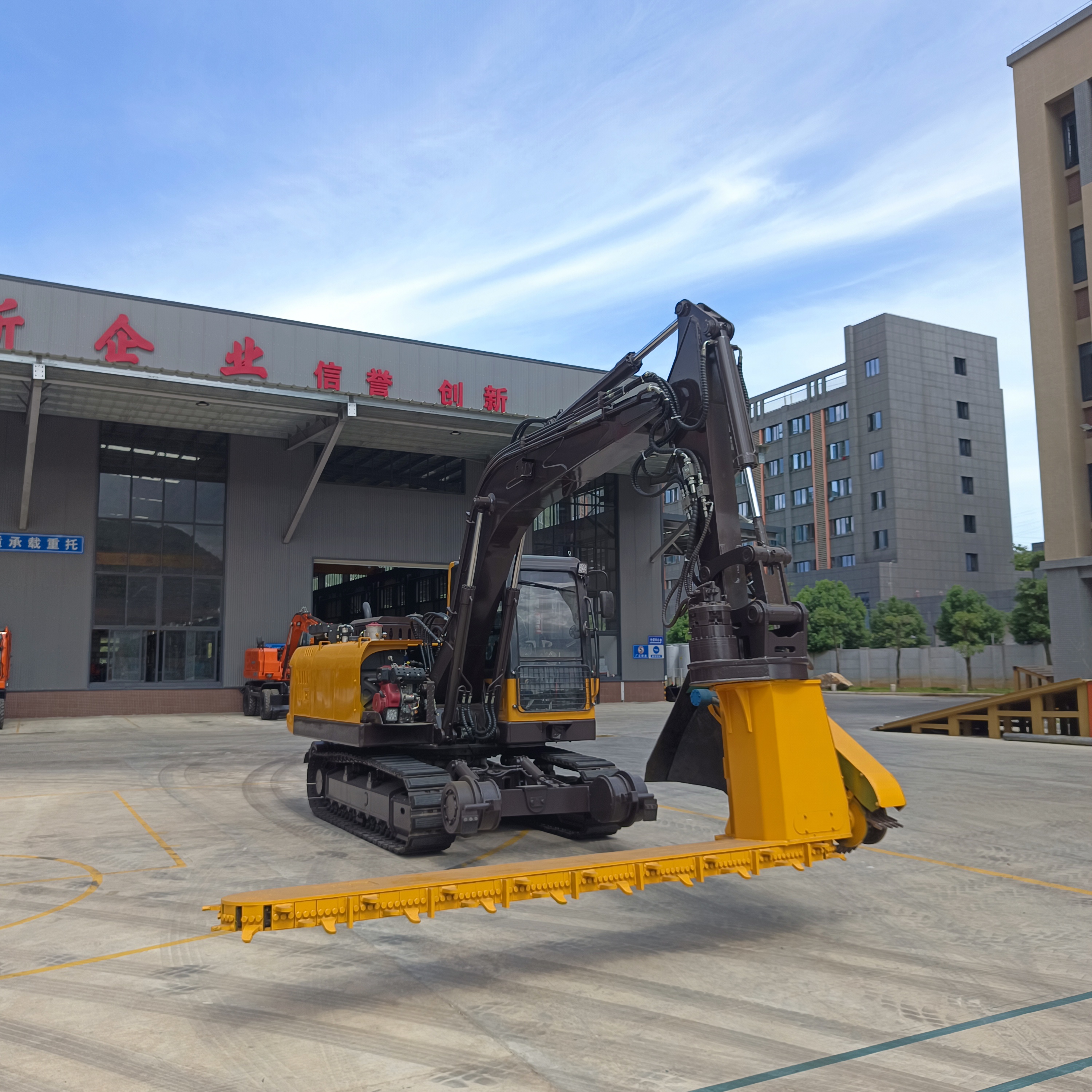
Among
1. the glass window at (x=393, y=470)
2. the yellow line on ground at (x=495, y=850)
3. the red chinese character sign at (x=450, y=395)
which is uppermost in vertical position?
the red chinese character sign at (x=450, y=395)

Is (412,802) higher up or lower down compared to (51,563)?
lower down

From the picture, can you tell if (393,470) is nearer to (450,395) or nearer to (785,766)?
(450,395)

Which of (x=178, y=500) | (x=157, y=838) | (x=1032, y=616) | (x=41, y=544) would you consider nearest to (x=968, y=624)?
(x=1032, y=616)

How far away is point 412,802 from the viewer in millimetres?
8352

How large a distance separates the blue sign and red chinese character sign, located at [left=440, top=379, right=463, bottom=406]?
38.6 ft

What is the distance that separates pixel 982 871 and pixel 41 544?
27.4 meters

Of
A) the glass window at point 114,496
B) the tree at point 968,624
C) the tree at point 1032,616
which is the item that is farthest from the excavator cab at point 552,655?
the tree at point 968,624

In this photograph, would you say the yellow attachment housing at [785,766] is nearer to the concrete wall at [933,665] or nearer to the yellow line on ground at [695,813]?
the yellow line on ground at [695,813]

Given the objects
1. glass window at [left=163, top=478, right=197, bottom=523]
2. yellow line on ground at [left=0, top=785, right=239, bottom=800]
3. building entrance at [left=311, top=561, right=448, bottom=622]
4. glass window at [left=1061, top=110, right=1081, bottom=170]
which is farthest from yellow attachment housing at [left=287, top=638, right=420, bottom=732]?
glass window at [left=1061, top=110, right=1081, bottom=170]

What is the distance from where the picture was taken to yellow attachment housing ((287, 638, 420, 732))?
31.3 feet

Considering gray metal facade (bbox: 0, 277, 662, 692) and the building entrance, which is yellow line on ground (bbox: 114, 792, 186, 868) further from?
the building entrance

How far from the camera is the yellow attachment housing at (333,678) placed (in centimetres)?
955

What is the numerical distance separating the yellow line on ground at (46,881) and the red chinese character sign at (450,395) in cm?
2199

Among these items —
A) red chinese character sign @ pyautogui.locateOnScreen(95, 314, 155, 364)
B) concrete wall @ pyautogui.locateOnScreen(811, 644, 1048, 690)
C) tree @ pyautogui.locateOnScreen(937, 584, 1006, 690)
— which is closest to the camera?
red chinese character sign @ pyautogui.locateOnScreen(95, 314, 155, 364)
